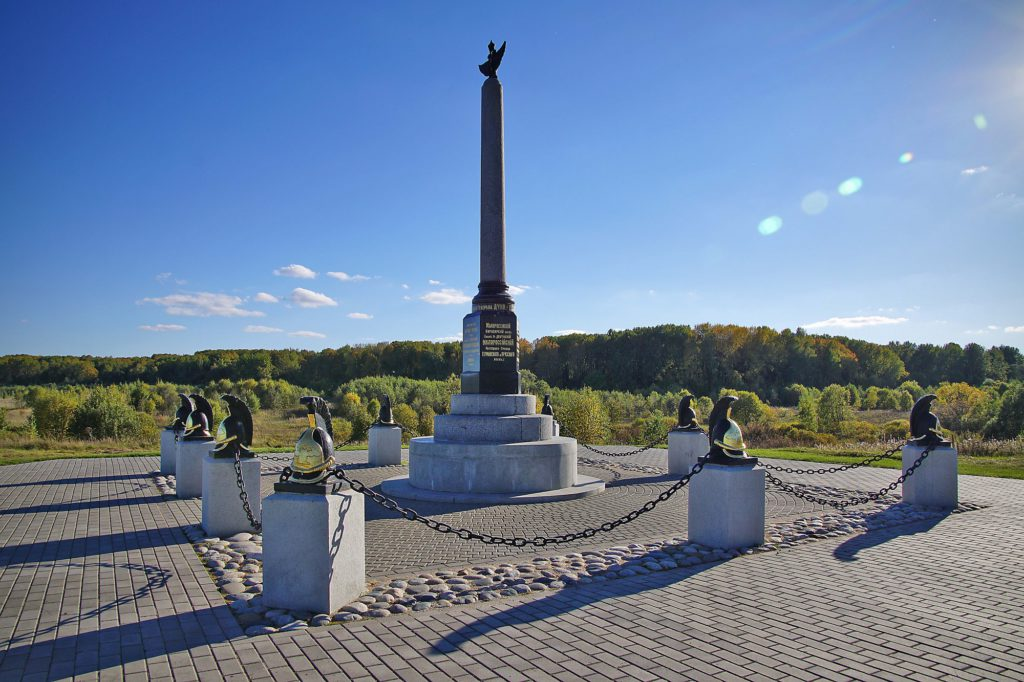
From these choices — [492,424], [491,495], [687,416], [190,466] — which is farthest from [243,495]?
[687,416]

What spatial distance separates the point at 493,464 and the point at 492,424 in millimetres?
958

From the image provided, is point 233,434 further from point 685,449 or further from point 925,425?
point 925,425

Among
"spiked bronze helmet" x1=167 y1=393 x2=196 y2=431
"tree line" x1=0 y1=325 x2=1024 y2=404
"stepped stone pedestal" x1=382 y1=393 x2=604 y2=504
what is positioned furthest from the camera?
"tree line" x1=0 y1=325 x2=1024 y2=404

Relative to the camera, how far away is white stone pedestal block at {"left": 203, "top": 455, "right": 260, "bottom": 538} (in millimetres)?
7816

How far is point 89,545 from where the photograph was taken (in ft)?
23.9

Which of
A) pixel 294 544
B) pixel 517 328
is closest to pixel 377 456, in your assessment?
pixel 517 328

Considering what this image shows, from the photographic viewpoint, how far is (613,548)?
23.0 ft

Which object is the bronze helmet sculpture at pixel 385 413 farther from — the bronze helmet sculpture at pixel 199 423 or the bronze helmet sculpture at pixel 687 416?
the bronze helmet sculpture at pixel 687 416

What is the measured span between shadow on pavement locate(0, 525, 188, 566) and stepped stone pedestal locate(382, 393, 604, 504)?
12.3 feet

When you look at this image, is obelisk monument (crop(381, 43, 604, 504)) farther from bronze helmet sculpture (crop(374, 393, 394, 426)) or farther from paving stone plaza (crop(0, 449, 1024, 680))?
bronze helmet sculpture (crop(374, 393, 394, 426))

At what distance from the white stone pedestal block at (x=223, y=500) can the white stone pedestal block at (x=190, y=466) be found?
2.40 meters

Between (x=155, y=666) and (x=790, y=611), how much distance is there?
14.9 ft

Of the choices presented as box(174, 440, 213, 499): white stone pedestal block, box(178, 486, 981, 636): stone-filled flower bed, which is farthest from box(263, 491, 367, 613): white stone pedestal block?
box(174, 440, 213, 499): white stone pedestal block

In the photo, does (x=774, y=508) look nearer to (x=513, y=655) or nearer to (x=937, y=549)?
(x=937, y=549)
